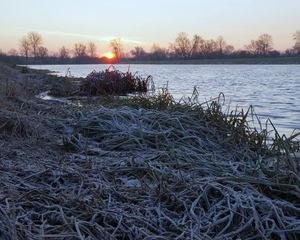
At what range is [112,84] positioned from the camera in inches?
702

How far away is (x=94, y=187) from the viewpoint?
3.89 metres

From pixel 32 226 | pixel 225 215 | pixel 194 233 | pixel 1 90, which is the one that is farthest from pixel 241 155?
pixel 1 90

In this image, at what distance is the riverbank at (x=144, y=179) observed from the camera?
3215 mm

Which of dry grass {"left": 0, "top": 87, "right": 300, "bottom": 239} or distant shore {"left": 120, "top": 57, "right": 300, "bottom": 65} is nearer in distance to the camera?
dry grass {"left": 0, "top": 87, "right": 300, "bottom": 239}

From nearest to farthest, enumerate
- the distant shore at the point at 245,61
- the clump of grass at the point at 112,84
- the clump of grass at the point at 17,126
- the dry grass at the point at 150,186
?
the dry grass at the point at 150,186 < the clump of grass at the point at 17,126 < the clump of grass at the point at 112,84 < the distant shore at the point at 245,61

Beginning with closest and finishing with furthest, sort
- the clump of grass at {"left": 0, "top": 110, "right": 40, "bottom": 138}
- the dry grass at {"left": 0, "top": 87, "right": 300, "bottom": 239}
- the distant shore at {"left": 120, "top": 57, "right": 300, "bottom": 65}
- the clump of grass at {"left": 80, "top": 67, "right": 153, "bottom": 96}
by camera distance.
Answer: the dry grass at {"left": 0, "top": 87, "right": 300, "bottom": 239} → the clump of grass at {"left": 0, "top": 110, "right": 40, "bottom": 138} → the clump of grass at {"left": 80, "top": 67, "right": 153, "bottom": 96} → the distant shore at {"left": 120, "top": 57, "right": 300, "bottom": 65}

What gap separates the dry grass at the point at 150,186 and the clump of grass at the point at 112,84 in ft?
35.5

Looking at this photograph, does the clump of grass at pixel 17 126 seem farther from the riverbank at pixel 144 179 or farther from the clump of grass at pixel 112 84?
the clump of grass at pixel 112 84

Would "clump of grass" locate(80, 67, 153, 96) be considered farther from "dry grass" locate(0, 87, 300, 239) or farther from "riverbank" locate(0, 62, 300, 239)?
"dry grass" locate(0, 87, 300, 239)

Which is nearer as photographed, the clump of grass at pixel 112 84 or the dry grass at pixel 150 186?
the dry grass at pixel 150 186

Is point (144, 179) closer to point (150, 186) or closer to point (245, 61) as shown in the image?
point (150, 186)

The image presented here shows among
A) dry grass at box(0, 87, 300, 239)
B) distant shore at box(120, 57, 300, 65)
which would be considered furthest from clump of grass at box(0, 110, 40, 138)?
distant shore at box(120, 57, 300, 65)

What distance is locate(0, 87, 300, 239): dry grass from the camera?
3.19m

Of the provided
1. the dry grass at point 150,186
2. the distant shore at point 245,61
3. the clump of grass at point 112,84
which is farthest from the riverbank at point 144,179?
the distant shore at point 245,61
